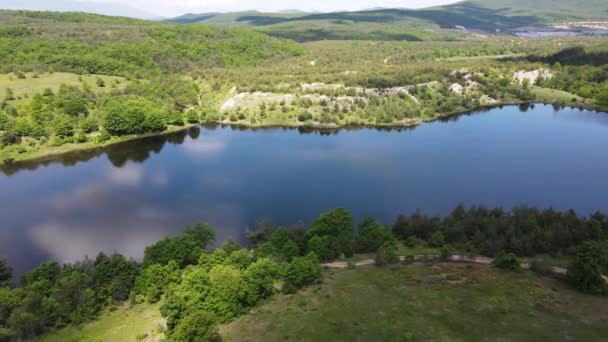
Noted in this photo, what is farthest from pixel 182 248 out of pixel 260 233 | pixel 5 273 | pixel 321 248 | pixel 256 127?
pixel 256 127

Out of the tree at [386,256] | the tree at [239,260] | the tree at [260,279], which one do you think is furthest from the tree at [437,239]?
the tree at [239,260]

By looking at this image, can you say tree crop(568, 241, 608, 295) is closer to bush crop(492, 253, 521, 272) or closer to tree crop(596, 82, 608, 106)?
bush crop(492, 253, 521, 272)

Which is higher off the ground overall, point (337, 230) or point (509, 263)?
point (337, 230)

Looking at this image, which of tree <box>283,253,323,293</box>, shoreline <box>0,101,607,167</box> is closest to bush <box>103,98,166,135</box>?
shoreline <box>0,101,607,167</box>

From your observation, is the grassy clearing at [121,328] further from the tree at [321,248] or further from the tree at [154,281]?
the tree at [321,248]

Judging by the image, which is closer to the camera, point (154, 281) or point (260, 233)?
→ point (154, 281)

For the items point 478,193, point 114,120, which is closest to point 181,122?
point 114,120

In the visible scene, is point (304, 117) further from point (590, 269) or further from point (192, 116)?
point (590, 269)
